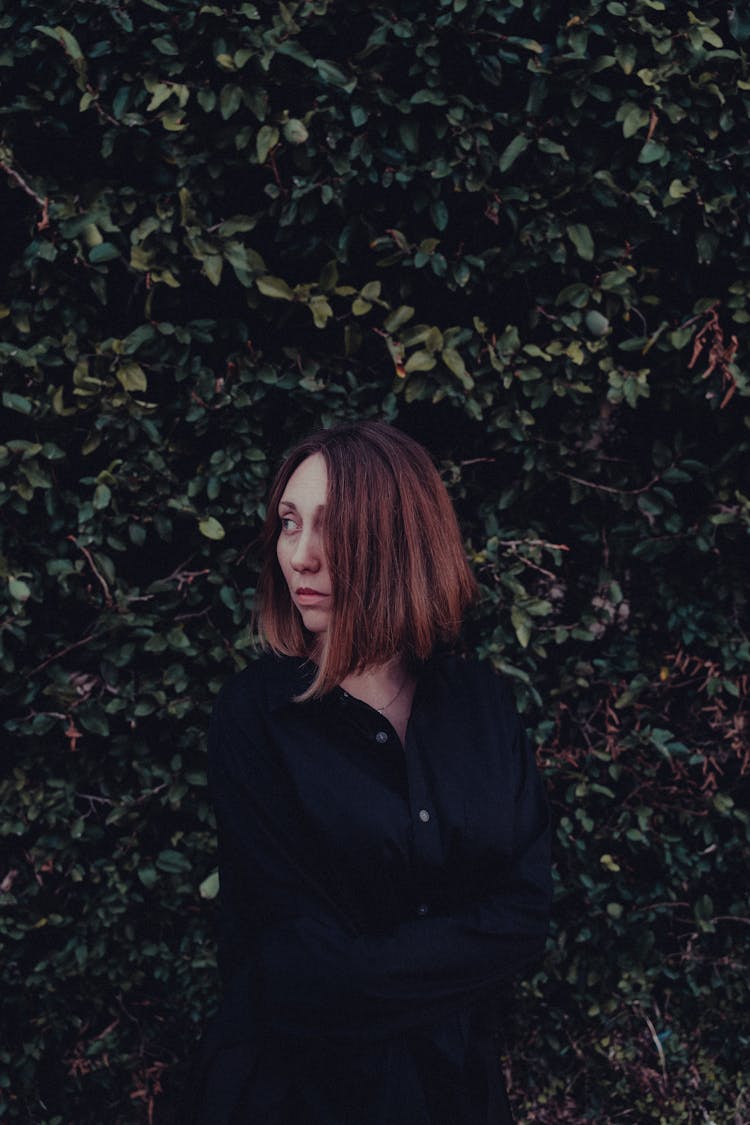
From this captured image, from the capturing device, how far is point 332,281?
7.77 feet

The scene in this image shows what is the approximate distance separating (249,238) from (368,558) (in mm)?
1291

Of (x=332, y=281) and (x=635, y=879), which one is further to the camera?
(x=635, y=879)

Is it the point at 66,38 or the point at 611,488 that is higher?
the point at 66,38

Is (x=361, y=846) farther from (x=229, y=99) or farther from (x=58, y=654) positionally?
(x=229, y=99)

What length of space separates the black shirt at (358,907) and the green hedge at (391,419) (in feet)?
2.55

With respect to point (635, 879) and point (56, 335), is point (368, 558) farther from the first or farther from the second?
point (635, 879)

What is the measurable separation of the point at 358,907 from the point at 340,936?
11cm

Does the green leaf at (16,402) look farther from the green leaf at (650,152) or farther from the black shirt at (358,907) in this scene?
the green leaf at (650,152)

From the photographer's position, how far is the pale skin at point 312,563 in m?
1.70

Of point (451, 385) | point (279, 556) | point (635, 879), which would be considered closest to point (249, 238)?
point (451, 385)

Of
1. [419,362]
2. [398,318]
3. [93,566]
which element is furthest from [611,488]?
[93,566]

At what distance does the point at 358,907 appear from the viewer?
1682 millimetres

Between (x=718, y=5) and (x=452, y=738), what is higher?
(x=718, y=5)

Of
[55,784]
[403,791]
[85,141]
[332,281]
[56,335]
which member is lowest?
[55,784]
